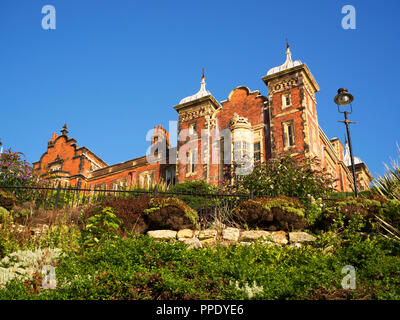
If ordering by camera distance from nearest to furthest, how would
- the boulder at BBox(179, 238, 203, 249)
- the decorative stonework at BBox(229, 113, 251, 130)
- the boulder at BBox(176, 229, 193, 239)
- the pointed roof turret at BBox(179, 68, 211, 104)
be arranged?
the boulder at BBox(179, 238, 203, 249) < the boulder at BBox(176, 229, 193, 239) < the decorative stonework at BBox(229, 113, 251, 130) < the pointed roof turret at BBox(179, 68, 211, 104)

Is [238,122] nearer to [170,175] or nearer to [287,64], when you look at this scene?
[287,64]

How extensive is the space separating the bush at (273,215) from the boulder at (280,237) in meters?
0.27

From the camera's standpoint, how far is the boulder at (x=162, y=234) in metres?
9.10

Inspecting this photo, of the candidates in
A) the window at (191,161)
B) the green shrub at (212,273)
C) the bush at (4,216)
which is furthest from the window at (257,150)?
the bush at (4,216)

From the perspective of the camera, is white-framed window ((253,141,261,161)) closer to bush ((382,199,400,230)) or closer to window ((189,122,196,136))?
window ((189,122,196,136))

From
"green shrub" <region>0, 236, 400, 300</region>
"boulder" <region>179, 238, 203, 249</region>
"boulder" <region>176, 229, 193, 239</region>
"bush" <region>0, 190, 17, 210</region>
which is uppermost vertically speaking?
"bush" <region>0, 190, 17, 210</region>

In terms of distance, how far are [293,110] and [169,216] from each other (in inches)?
526

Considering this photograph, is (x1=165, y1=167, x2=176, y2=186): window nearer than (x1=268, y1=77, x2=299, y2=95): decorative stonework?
No

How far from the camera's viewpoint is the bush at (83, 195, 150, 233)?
371 inches

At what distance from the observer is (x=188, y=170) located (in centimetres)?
2298

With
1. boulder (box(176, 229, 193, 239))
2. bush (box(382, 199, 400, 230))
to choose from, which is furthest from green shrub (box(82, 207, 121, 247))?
bush (box(382, 199, 400, 230))

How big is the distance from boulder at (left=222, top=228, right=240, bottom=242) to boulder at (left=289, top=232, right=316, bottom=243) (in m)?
1.20

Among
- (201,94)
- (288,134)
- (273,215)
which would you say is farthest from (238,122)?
(273,215)

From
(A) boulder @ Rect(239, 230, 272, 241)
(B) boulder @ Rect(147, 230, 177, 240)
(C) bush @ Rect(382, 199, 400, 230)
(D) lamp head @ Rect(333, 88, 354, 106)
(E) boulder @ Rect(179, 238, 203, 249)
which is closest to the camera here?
(C) bush @ Rect(382, 199, 400, 230)
